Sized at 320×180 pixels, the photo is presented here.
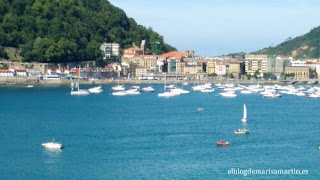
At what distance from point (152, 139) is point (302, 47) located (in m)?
117

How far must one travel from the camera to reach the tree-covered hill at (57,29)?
235 ft

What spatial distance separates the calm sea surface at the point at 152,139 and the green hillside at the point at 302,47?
92.6 meters

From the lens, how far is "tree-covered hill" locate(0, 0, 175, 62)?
235 ft

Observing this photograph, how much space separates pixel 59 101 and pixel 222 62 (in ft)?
134

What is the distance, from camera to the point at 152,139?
29438mm

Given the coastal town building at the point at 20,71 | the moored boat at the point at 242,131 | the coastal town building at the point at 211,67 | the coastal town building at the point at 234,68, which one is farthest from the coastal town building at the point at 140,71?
the moored boat at the point at 242,131

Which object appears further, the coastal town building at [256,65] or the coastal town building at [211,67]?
the coastal town building at [256,65]

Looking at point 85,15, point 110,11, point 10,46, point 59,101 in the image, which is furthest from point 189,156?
point 110,11

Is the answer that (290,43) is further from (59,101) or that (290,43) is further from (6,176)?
(6,176)

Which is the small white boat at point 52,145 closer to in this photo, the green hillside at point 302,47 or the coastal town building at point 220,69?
the coastal town building at point 220,69

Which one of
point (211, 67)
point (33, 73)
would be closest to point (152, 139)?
point (33, 73)

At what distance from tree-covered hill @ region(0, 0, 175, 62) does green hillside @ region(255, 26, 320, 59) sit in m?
53.0

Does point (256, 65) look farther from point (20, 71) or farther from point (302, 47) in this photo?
point (302, 47)

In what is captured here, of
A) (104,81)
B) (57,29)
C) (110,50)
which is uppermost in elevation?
(57,29)
